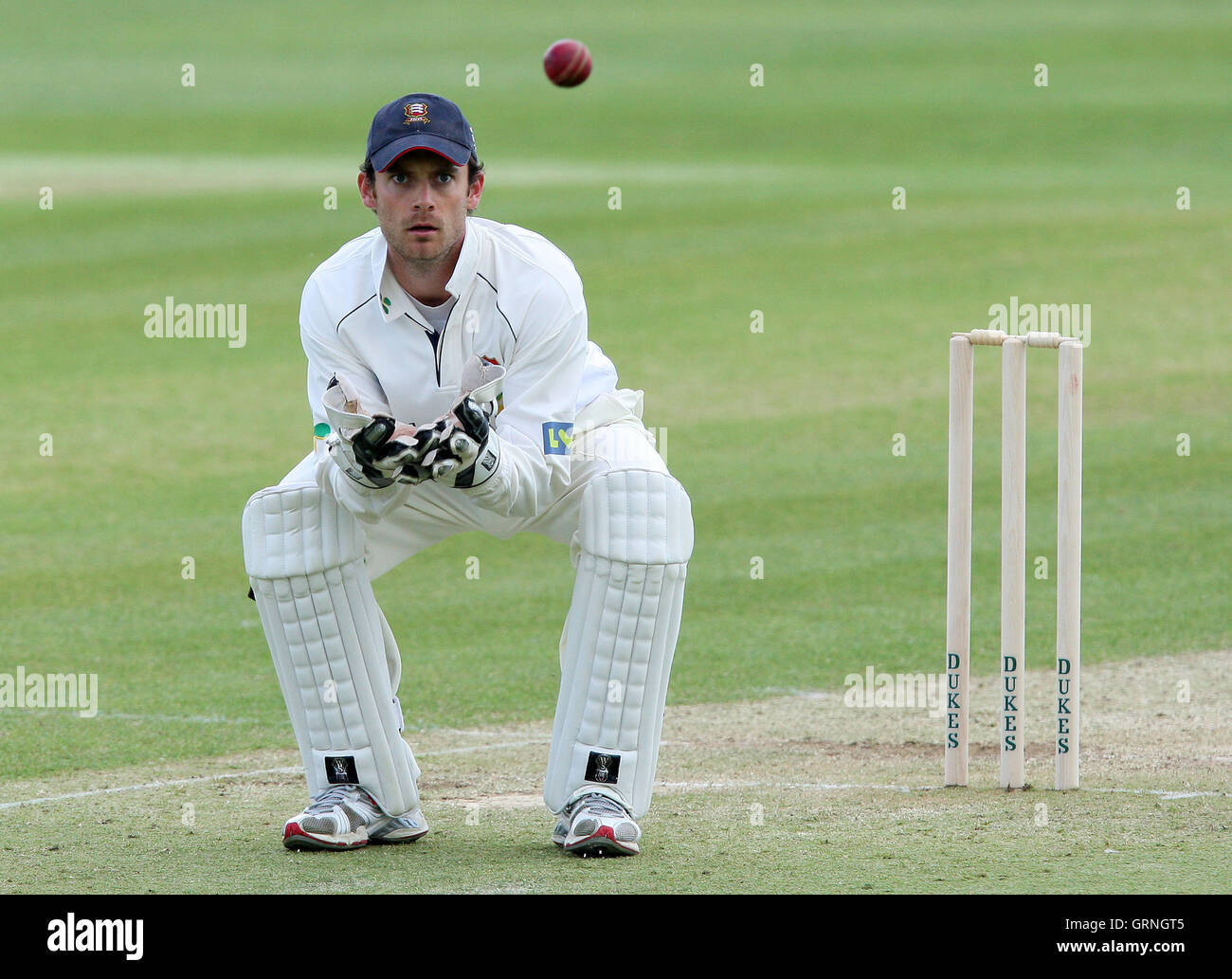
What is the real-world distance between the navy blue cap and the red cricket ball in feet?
17.8

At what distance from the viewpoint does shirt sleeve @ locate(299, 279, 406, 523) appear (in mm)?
3906

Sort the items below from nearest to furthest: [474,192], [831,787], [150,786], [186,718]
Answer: [474,192] → [831,787] → [150,786] → [186,718]

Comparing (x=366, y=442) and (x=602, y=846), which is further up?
(x=366, y=442)

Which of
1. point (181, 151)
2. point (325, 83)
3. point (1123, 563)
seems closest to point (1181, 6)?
point (325, 83)

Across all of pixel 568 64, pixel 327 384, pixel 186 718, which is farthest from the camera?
pixel 568 64

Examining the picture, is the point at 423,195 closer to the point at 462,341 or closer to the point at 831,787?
the point at 462,341

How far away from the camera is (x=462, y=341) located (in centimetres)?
404

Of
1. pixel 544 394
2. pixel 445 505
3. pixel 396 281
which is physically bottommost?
pixel 445 505

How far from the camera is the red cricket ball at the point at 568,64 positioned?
30.4 feet

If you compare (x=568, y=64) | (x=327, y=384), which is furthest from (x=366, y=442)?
(x=568, y=64)

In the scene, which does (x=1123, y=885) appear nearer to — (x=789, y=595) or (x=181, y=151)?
(x=789, y=595)

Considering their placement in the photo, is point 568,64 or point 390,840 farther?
point 568,64

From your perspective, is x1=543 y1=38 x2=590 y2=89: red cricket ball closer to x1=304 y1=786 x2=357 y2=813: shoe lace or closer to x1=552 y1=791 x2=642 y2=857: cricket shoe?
x1=304 y1=786 x2=357 y2=813: shoe lace

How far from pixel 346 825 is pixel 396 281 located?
1158 millimetres
